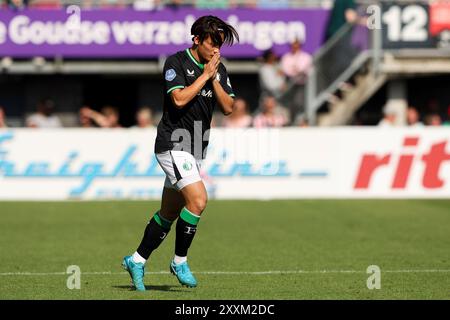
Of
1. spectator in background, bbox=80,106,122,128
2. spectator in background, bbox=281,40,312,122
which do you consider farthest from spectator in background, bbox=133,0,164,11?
spectator in background, bbox=281,40,312,122

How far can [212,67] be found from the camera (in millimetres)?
9570

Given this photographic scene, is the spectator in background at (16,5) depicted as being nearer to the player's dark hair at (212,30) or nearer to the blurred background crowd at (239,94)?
the blurred background crowd at (239,94)

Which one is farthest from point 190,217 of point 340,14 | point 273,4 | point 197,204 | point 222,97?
point 273,4

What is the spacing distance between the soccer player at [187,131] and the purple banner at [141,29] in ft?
53.0

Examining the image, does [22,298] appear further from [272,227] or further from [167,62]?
[272,227]

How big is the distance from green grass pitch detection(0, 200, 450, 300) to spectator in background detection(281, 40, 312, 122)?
422 centimetres

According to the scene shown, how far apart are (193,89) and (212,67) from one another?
0.26 meters

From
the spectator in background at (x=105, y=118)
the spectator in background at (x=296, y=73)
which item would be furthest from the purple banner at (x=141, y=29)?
the spectator in background at (x=105, y=118)

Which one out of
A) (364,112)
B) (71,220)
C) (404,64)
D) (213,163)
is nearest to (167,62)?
(71,220)

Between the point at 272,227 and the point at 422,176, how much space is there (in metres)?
5.85

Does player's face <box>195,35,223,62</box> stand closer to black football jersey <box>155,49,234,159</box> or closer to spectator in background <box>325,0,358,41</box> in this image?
black football jersey <box>155,49,234,159</box>

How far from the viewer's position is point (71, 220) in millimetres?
17719

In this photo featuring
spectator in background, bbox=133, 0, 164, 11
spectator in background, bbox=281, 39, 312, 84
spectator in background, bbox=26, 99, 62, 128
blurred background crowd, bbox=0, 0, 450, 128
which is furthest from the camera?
spectator in background, bbox=133, 0, 164, 11

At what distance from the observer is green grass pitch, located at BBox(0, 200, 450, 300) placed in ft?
32.9
